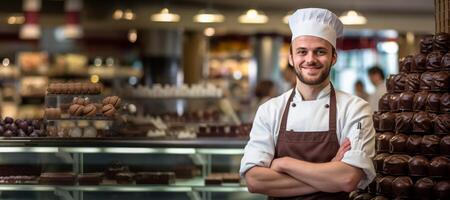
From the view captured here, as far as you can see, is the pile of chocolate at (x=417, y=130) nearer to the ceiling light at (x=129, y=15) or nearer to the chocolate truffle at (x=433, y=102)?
the chocolate truffle at (x=433, y=102)

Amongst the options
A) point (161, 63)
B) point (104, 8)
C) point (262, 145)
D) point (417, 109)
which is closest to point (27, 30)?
point (104, 8)

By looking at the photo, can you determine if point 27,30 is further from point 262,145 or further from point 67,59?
point 262,145

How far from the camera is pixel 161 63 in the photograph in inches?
625

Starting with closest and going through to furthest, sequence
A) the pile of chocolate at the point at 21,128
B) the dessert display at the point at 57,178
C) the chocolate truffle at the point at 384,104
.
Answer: the chocolate truffle at the point at 384,104
the dessert display at the point at 57,178
the pile of chocolate at the point at 21,128

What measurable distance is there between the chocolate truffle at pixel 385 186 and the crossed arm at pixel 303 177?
1436 mm

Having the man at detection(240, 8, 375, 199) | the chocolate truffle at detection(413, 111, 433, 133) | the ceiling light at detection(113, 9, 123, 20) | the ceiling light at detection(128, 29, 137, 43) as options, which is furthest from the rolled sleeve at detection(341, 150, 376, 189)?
the ceiling light at detection(128, 29, 137, 43)

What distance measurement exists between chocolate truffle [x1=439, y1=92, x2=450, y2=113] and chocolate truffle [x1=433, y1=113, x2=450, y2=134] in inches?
1.1

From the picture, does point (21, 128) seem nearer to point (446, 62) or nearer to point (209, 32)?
point (446, 62)

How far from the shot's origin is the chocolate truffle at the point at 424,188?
4.78m

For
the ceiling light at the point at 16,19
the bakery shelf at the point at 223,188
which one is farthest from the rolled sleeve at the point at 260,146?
the ceiling light at the point at 16,19

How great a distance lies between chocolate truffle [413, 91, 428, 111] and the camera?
194 inches

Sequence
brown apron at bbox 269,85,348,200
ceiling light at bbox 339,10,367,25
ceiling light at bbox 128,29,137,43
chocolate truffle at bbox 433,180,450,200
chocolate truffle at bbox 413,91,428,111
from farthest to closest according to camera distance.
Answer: ceiling light at bbox 128,29,137,43, ceiling light at bbox 339,10,367,25, chocolate truffle at bbox 413,91,428,111, chocolate truffle at bbox 433,180,450,200, brown apron at bbox 269,85,348,200

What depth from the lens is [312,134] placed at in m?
3.59

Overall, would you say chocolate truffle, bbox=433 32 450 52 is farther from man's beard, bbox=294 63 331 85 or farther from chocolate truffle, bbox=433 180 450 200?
man's beard, bbox=294 63 331 85
